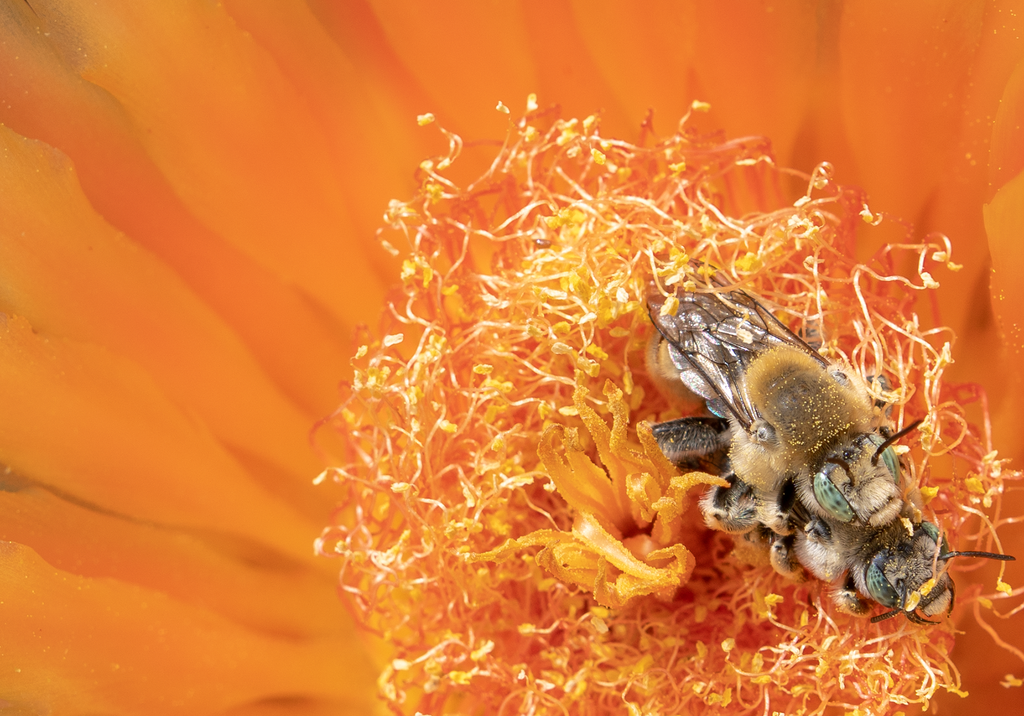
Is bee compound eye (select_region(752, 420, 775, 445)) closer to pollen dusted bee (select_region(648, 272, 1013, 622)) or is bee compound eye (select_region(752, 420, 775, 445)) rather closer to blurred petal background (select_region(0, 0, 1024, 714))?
pollen dusted bee (select_region(648, 272, 1013, 622))

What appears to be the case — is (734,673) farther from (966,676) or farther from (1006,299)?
(1006,299)

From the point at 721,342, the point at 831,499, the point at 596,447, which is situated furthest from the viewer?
the point at 596,447

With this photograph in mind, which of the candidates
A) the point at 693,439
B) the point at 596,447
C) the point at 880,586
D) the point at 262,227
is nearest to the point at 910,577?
the point at 880,586

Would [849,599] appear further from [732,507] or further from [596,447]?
[596,447]

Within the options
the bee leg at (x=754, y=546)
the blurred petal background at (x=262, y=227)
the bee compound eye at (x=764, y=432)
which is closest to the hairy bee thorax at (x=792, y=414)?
the bee compound eye at (x=764, y=432)

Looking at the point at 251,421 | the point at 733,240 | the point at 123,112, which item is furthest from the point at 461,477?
the point at 123,112
